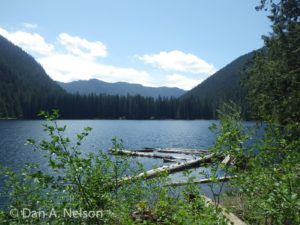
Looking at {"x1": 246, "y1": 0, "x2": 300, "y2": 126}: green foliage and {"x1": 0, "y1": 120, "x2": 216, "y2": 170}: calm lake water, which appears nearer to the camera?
{"x1": 246, "y1": 0, "x2": 300, "y2": 126}: green foliage

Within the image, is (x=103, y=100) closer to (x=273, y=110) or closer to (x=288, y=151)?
(x=273, y=110)

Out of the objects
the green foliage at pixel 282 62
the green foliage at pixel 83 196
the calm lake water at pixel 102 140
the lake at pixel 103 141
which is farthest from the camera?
the calm lake water at pixel 102 140

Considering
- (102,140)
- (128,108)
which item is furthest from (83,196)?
(128,108)

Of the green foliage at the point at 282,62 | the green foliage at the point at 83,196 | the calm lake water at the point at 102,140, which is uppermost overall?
the green foliage at the point at 282,62

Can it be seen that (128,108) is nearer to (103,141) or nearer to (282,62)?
(103,141)

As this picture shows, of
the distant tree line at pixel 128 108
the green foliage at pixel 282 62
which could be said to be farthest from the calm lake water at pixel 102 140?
the distant tree line at pixel 128 108

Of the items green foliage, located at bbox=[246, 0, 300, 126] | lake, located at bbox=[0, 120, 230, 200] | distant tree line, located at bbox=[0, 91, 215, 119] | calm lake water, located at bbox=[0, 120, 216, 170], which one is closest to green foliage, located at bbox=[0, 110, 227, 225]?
lake, located at bbox=[0, 120, 230, 200]

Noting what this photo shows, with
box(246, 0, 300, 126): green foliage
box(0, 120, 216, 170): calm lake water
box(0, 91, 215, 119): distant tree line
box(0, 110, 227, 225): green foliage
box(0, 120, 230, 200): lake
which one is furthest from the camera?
box(0, 91, 215, 119): distant tree line

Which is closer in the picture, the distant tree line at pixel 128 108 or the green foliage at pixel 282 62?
the green foliage at pixel 282 62

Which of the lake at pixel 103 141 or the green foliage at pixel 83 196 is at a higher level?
the green foliage at pixel 83 196

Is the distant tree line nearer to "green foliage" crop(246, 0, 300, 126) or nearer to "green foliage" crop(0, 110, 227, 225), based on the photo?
"green foliage" crop(246, 0, 300, 126)

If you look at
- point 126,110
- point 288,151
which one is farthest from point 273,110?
point 126,110

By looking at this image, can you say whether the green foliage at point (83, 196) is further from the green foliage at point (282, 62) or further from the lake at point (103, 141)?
the green foliage at point (282, 62)

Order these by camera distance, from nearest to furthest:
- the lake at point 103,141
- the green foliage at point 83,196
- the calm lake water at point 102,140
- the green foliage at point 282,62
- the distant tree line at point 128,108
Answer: the green foliage at point 83,196 → the green foliage at point 282,62 → the lake at point 103,141 → the calm lake water at point 102,140 → the distant tree line at point 128,108
